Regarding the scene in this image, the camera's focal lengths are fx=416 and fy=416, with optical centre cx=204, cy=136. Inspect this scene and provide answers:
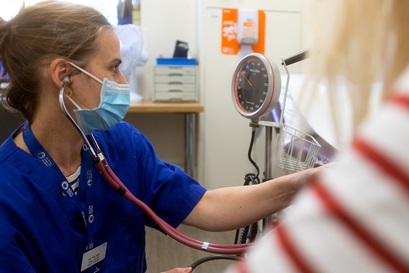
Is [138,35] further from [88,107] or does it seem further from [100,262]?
[100,262]

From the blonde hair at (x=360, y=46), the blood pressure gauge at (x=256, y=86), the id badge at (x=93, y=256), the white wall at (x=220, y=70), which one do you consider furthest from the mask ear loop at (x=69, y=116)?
the white wall at (x=220, y=70)

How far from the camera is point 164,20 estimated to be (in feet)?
11.0

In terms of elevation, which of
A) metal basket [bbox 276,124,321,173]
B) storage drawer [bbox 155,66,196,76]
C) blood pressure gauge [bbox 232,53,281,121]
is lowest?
metal basket [bbox 276,124,321,173]

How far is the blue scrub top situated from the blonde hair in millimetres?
805

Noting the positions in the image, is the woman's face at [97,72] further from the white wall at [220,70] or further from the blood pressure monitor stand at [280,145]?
the white wall at [220,70]

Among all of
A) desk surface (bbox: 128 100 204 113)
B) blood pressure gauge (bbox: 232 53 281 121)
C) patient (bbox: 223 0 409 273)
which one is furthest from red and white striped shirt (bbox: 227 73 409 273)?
desk surface (bbox: 128 100 204 113)

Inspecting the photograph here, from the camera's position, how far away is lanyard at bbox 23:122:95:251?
1.05m

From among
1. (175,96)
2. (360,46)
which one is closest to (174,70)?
(175,96)

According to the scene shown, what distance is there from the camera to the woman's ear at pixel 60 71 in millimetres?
1093

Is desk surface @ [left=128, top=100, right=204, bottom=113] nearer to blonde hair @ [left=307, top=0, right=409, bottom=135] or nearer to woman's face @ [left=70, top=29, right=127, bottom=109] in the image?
woman's face @ [left=70, top=29, right=127, bottom=109]

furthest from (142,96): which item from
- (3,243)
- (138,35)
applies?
(3,243)

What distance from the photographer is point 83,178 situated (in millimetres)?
1119

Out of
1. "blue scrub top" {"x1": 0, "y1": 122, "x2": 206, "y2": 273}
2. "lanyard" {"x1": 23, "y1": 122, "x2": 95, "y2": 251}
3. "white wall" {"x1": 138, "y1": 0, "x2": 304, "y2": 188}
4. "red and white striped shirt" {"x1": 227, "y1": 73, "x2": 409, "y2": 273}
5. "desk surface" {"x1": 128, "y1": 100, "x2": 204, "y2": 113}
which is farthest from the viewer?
"white wall" {"x1": 138, "y1": 0, "x2": 304, "y2": 188}

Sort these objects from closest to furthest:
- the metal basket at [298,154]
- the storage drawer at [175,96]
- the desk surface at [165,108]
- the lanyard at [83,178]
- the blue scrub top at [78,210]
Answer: the blue scrub top at [78,210] → the lanyard at [83,178] → the metal basket at [298,154] → the desk surface at [165,108] → the storage drawer at [175,96]
